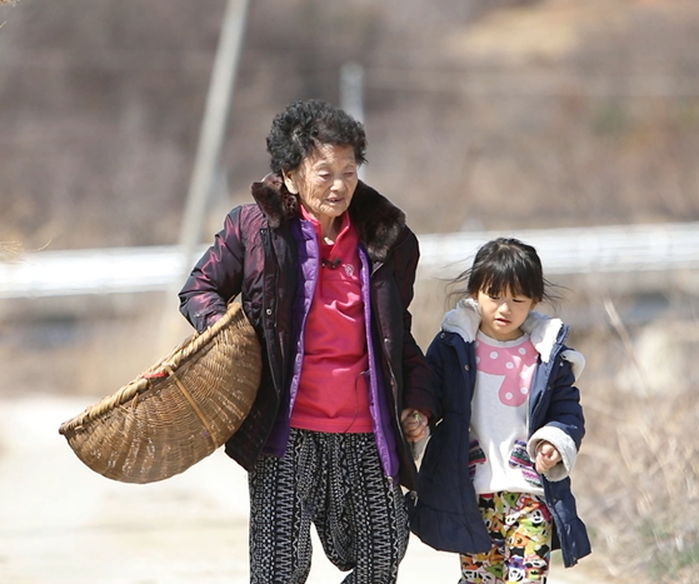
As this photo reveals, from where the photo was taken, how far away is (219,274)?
4152 mm

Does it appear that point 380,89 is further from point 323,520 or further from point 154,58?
point 323,520

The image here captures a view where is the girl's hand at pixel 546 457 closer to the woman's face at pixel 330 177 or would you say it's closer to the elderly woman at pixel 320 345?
the elderly woman at pixel 320 345

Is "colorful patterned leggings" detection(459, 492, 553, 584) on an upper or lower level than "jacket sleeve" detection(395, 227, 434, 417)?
lower

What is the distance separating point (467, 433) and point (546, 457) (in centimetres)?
26

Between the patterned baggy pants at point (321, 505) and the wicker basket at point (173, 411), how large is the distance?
→ 251 mm

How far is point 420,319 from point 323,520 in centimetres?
569

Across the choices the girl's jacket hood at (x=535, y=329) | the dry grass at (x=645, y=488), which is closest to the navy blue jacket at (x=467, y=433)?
the girl's jacket hood at (x=535, y=329)

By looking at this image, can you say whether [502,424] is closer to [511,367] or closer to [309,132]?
Answer: [511,367]

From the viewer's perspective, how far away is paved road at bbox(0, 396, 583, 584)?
21.4 ft

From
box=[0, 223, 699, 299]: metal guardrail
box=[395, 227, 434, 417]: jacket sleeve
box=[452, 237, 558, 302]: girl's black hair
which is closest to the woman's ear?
box=[395, 227, 434, 417]: jacket sleeve

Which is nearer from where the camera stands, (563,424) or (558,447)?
(558,447)

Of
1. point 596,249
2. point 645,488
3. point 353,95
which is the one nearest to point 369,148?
point 353,95

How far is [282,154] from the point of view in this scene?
4.17m

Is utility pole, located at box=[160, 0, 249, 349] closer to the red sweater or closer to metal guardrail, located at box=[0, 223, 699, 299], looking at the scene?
metal guardrail, located at box=[0, 223, 699, 299]
